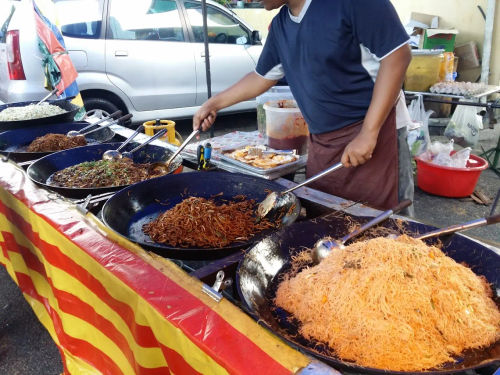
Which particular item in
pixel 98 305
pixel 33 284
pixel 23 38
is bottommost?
pixel 33 284

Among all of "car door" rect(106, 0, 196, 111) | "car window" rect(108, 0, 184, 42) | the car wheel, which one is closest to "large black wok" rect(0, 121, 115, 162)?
the car wheel

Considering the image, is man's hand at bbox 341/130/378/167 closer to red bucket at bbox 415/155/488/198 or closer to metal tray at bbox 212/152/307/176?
metal tray at bbox 212/152/307/176

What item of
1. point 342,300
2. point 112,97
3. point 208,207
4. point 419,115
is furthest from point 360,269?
point 112,97

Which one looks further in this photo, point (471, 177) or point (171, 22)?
point (171, 22)

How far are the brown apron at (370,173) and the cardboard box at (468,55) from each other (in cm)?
795

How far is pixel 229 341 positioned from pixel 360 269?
0.42 meters

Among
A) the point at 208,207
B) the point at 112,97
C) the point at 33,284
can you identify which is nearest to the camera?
the point at 208,207

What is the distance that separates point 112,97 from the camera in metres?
6.69

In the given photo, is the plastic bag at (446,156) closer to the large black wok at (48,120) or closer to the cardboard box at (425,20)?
the large black wok at (48,120)

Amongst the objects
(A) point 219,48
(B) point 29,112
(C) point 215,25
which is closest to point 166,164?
(B) point 29,112

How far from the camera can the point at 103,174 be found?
2.23m

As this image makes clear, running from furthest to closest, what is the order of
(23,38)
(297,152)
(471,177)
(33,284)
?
(23,38)
(471,177)
(297,152)
(33,284)

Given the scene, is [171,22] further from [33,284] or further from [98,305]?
[98,305]

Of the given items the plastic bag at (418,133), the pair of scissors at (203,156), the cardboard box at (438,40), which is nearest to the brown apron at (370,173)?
the pair of scissors at (203,156)
